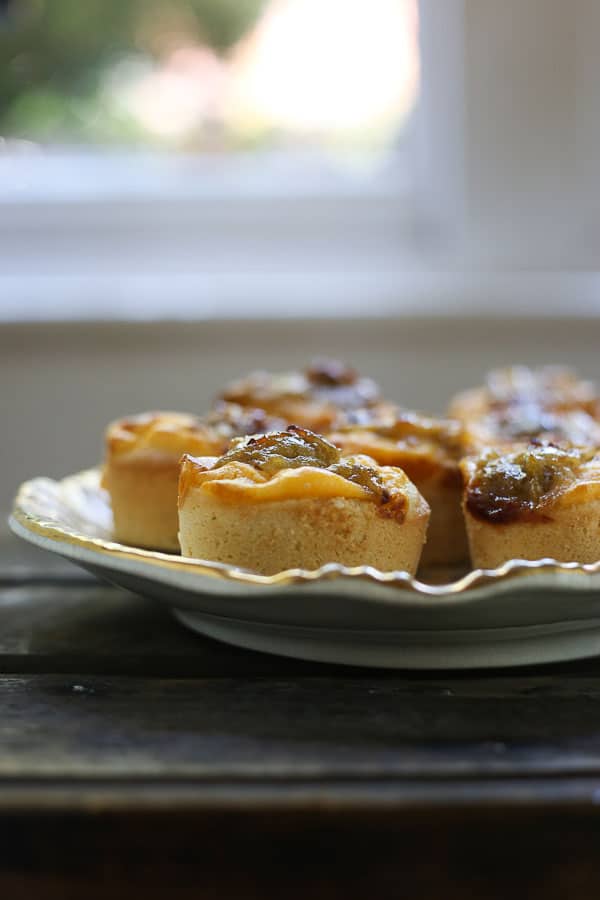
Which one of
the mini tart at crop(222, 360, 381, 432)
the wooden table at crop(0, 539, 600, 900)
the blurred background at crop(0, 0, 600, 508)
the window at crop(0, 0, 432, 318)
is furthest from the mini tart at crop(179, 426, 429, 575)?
the window at crop(0, 0, 432, 318)

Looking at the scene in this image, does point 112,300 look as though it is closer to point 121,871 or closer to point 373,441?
point 373,441

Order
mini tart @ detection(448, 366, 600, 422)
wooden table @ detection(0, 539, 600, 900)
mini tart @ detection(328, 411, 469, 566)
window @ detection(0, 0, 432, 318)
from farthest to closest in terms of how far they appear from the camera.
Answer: window @ detection(0, 0, 432, 318) < mini tart @ detection(448, 366, 600, 422) < mini tart @ detection(328, 411, 469, 566) < wooden table @ detection(0, 539, 600, 900)

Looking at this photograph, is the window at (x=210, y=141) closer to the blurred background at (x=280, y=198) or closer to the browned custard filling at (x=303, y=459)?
the blurred background at (x=280, y=198)

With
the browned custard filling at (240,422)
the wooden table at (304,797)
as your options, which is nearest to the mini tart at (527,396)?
the browned custard filling at (240,422)

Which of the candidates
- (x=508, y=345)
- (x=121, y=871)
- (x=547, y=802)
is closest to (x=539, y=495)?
(x=547, y=802)

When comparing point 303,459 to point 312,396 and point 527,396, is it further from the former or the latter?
point 527,396

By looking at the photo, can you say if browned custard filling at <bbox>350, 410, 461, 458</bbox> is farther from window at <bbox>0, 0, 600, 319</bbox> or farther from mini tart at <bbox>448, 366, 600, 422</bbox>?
window at <bbox>0, 0, 600, 319</bbox>
